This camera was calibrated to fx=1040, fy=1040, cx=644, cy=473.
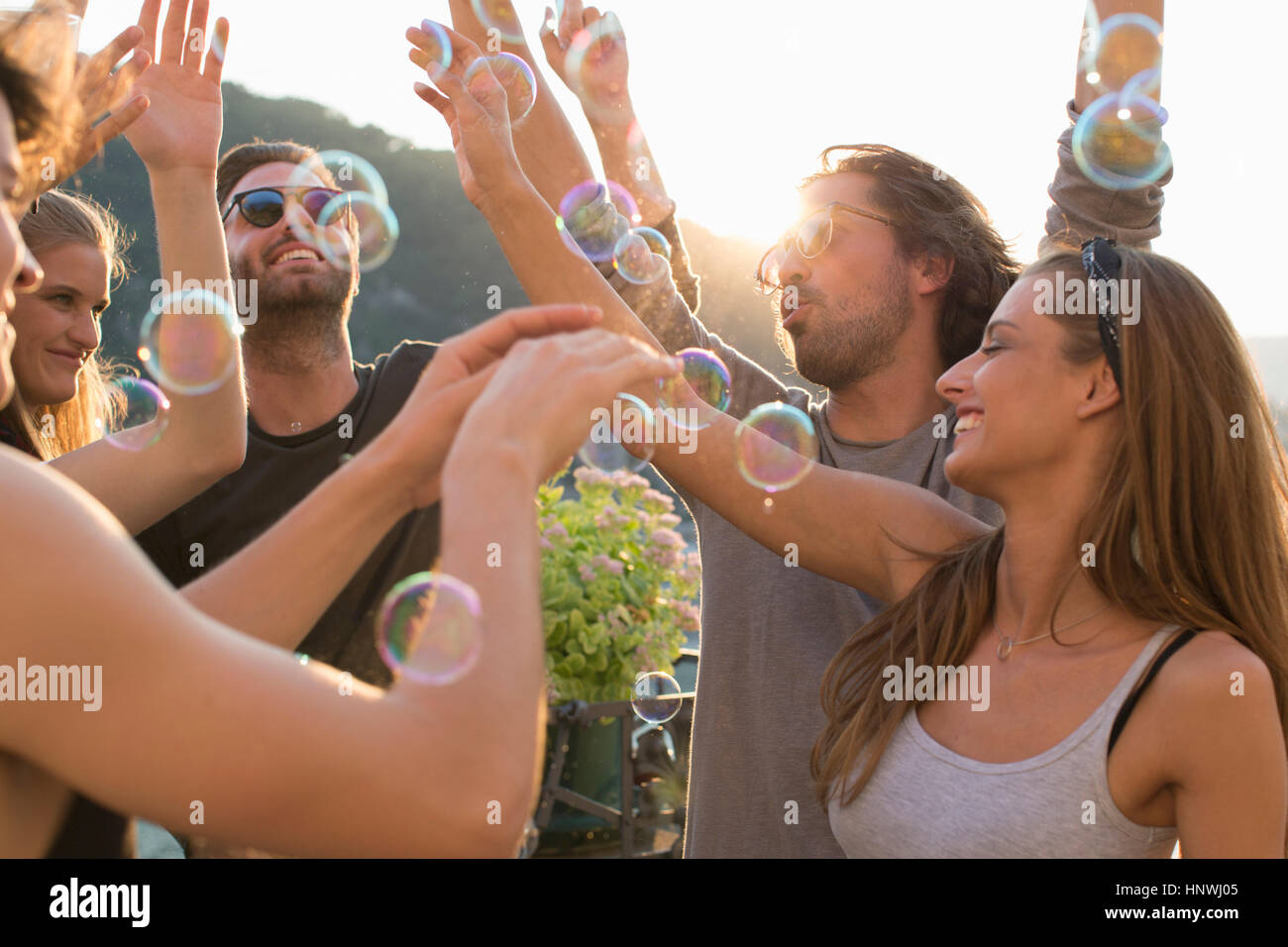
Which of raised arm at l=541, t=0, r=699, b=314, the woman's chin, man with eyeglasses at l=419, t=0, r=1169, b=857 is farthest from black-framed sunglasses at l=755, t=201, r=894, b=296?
the woman's chin

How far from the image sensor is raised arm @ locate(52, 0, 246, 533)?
2.03 m

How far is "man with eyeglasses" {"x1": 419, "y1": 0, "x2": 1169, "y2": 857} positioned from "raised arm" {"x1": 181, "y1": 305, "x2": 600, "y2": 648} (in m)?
0.85

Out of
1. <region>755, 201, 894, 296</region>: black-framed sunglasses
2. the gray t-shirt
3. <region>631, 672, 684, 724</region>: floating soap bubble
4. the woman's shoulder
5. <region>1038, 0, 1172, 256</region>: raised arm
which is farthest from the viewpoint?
<region>631, 672, 684, 724</region>: floating soap bubble

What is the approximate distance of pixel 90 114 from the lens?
1.83 meters

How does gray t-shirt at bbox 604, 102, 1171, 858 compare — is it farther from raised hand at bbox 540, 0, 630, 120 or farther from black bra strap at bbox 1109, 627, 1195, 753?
black bra strap at bbox 1109, 627, 1195, 753

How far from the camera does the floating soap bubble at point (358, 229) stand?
3.21 metres

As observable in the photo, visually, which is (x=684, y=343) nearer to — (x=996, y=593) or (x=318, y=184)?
(x=996, y=593)

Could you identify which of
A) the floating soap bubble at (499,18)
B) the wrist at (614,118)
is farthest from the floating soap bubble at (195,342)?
the wrist at (614,118)

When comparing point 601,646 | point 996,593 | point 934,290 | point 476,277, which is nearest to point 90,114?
point 996,593

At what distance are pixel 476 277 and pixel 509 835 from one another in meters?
19.5

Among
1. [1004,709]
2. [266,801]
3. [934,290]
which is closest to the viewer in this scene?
[266,801]

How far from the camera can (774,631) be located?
245 cm
